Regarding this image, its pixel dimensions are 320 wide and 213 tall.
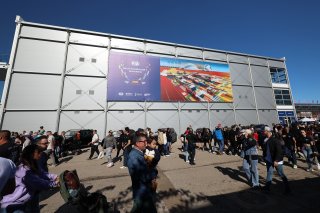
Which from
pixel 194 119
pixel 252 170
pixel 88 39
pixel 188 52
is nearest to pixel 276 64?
pixel 188 52

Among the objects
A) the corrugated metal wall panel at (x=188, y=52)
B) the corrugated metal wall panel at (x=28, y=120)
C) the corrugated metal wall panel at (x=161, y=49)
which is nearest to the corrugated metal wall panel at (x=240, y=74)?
the corrugated metal wall panel at (x=188, y=52)

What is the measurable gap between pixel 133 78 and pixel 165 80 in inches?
160

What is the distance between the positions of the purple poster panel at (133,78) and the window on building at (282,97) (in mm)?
21182

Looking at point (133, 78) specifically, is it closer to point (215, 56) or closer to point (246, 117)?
point (215, 56)

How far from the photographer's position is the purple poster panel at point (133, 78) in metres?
18.5

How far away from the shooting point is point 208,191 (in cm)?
511

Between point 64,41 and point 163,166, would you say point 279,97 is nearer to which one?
point 163,166

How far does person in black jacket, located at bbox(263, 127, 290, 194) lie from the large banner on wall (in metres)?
15.2

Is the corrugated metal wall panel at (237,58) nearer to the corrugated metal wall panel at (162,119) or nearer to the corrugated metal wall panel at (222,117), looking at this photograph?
the corrugated metal wall panel at (222,117)

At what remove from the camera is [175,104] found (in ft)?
67.1

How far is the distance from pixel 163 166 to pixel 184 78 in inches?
595

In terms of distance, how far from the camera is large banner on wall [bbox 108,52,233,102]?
18781mm

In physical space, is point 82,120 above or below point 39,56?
below

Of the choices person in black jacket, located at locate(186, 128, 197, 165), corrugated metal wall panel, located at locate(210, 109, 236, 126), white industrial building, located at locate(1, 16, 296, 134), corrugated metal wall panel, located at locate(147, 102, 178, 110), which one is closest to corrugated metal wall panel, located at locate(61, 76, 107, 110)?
white industrial building, located at locate(1, 16, 296, 134)
